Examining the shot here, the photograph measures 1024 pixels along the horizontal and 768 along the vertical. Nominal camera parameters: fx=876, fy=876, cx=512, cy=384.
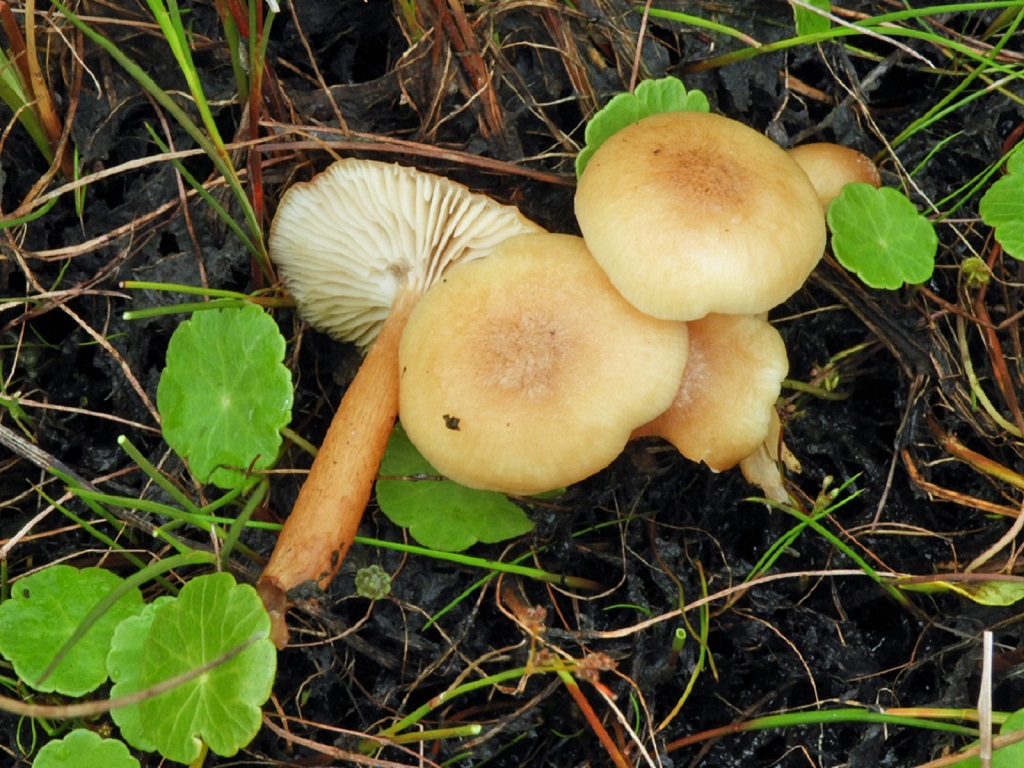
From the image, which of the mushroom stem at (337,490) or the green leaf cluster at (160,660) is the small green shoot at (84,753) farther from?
the mushroom stem at (337,490)

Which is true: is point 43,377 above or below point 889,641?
above

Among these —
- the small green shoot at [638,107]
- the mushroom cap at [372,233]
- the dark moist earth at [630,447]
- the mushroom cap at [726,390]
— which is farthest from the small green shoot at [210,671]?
the small green shoot at [638,107]

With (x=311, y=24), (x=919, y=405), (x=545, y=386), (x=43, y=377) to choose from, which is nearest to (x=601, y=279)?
(x=545, y=386)

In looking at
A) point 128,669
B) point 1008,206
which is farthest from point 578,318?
point 128,669

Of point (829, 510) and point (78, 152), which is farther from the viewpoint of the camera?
point (78, 152)

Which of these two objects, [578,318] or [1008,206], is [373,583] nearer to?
[578,318]

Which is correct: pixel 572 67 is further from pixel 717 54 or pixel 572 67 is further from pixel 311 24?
pixel 311 24

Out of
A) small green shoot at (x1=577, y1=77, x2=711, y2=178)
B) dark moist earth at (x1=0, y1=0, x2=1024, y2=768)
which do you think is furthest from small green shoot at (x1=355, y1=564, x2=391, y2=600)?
small green shoot at (x1=577, y1=77, x2=711, y2=178)
